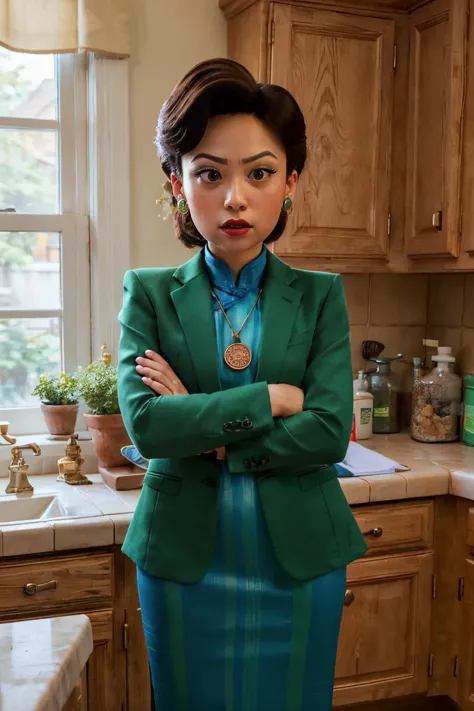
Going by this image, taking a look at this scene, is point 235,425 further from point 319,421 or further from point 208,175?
point 208,175

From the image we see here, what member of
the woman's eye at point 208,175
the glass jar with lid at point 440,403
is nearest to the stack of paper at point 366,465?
the glass jar with lid at point 440,403

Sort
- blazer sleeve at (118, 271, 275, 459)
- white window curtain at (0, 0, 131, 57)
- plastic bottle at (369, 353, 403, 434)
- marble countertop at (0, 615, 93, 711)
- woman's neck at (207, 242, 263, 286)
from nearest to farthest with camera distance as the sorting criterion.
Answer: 1. marble countertop at (0, 615, 93, 711)
2. blazer sleeve at (118, 271, 275, 459)
3. woman's neck at (207, 242, 263, 286)
4. white window curtain at (0, 0, 131, 57)
5. plastic bottle at (369, 353, 403, 434)

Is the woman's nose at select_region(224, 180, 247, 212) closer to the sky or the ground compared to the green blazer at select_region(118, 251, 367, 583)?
closer to the sky

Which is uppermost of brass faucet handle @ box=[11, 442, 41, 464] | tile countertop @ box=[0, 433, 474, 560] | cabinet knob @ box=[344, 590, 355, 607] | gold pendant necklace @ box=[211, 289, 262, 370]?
gold pendant necklace @ box=[211, 289, 262, 370]

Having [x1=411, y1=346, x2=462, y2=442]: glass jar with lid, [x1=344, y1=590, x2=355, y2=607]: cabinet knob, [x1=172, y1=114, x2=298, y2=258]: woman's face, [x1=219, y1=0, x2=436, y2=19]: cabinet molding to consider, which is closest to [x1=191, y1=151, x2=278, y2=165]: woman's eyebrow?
[x1=172, y1=114, x2=298, y2=258]: woman's face

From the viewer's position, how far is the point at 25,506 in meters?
2.02

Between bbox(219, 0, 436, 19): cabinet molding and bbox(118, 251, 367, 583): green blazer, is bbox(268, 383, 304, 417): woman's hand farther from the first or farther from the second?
bbox(219, 0, 436, 19): cabinet molding

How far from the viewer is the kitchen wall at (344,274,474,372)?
2615mm

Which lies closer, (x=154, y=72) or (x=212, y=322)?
(x=212, y=322)

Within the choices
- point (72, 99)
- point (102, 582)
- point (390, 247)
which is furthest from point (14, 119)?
point (102, 582)

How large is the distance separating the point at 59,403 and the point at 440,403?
3.73 ft

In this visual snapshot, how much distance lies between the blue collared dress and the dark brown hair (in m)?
0.54

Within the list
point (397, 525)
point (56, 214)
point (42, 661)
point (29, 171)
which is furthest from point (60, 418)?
point (42, 661)

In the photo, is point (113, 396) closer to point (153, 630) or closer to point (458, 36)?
point (153, 630)
